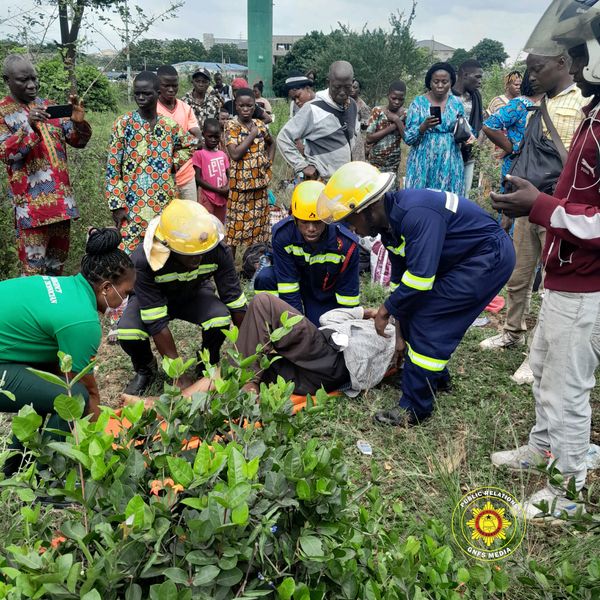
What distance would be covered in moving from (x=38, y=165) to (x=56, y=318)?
2.40 metres

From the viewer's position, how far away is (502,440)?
10.6 feet

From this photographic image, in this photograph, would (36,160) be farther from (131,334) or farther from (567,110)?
(567,110)

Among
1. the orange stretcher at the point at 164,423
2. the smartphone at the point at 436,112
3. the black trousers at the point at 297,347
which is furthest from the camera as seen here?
the smartphone at the point at 436,112

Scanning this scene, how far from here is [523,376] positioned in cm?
388

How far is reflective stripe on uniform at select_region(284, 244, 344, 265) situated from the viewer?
4020mm

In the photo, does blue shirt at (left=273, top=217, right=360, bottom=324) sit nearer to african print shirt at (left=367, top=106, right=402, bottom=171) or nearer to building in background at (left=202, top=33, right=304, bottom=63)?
african print shirt at (left=367, top=106, right=402, bottom=171)

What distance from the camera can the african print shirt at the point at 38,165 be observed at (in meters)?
4.21

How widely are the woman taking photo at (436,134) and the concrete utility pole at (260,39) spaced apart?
2404 centimetres

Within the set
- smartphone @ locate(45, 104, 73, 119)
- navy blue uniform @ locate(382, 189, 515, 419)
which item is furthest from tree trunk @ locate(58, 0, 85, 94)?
navy blue uniform @ locate(382, 189, 515, 419)

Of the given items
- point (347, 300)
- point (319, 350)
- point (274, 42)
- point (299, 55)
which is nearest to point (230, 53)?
point (274, 42)

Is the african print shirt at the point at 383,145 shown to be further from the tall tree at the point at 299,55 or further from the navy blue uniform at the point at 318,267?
the tall tree at the point at 299,55

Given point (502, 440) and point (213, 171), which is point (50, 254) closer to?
point (213, 171)
